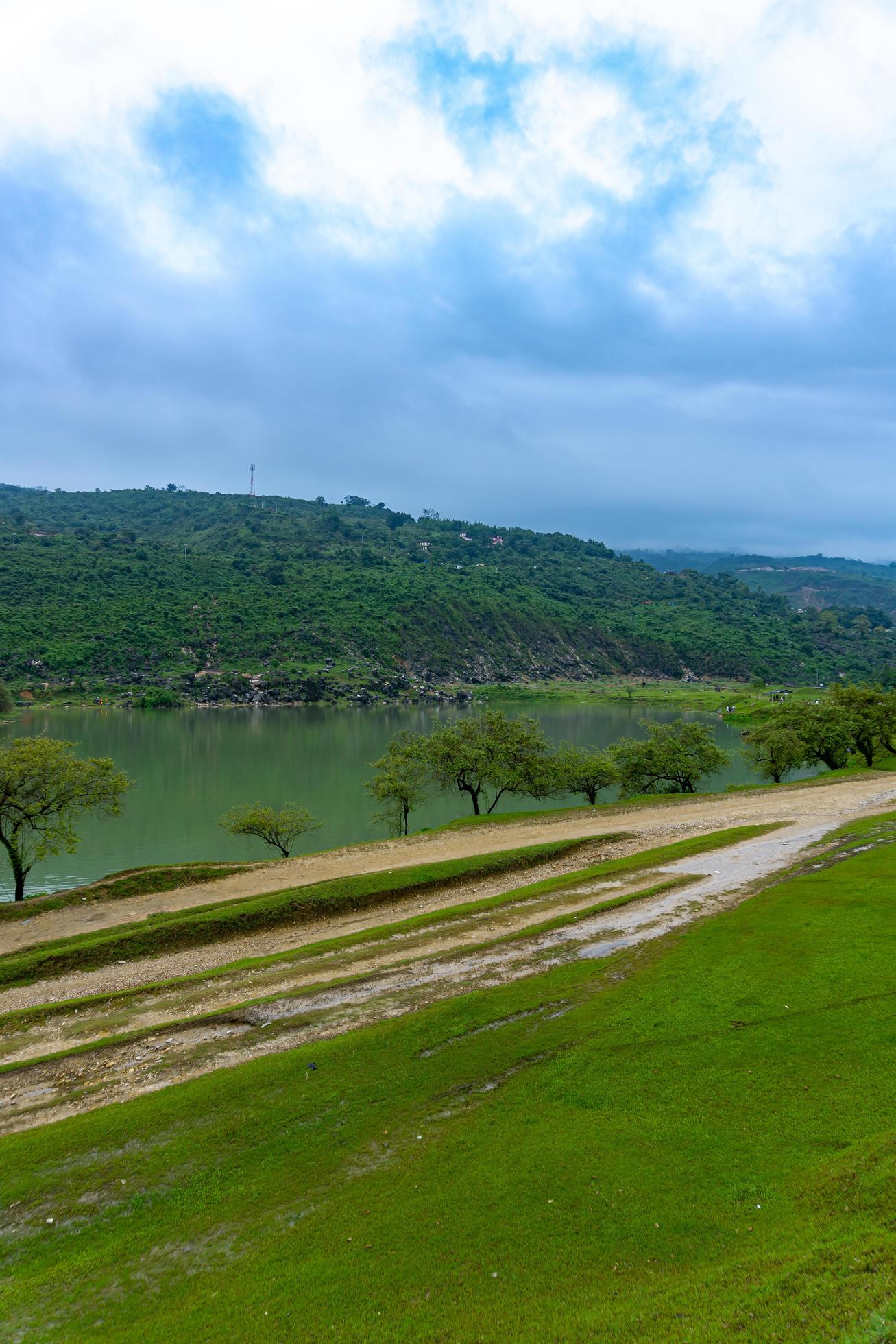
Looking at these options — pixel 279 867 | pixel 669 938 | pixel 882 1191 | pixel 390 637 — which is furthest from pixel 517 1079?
pixel 390 637

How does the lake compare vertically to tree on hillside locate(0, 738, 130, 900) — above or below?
below

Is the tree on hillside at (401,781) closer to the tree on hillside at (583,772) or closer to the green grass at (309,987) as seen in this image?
the tree on hillside at (583,772)

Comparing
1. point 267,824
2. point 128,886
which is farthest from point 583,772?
→ point 128,886

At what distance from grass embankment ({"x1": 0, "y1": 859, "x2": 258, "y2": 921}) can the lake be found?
28.8 ft

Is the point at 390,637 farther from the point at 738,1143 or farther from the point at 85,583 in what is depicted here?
the point at 738,1143

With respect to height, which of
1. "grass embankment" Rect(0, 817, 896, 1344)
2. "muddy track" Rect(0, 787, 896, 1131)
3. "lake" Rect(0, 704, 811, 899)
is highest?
"grass embankment" Rect(0, 817, 896, 1344)

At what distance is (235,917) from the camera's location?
2361 cm

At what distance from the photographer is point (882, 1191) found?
823cm

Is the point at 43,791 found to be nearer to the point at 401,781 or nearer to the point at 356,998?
the point at 401,781

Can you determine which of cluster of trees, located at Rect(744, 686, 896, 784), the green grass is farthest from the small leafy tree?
cluster of trees, located at Rect(744, 686, 896, 784)

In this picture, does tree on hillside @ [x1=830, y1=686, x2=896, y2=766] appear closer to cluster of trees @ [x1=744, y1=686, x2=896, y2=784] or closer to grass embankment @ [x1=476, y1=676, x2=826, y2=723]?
cluster of trees @ [x1=744, y1=686, x2=896, y2=784]

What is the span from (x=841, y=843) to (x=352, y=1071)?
81.0 ft

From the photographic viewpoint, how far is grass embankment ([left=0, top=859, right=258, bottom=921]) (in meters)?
26.6

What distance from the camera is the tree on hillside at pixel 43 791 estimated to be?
29.9m
